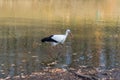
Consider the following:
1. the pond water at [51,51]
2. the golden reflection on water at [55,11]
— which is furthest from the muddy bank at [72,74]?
the golden reflection on water at [55,11]

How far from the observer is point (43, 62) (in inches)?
625

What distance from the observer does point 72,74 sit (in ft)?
43.3

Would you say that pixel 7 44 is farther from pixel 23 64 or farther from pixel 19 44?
pixel 23 64

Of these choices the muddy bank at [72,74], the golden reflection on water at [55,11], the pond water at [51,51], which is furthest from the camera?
the golden reflection on water at [55,11]

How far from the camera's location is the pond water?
15.4 meters

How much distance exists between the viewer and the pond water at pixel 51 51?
15398 mm

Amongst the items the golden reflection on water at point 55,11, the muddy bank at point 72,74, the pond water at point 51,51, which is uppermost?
the golden reflection on water at point 55,11

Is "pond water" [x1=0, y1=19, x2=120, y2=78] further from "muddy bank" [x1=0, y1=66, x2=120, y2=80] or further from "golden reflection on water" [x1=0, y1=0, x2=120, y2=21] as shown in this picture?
"golden reflection on water" [x1=0, y1=0, x2=120, y2=21]

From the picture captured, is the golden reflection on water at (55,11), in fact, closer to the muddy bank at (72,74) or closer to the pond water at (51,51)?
the pond water at (51,51)

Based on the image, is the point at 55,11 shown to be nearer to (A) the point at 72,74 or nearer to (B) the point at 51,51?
(B) the point at 51,51

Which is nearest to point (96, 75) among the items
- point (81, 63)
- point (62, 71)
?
point (62, 71)

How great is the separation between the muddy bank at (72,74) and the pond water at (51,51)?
24.4 inches

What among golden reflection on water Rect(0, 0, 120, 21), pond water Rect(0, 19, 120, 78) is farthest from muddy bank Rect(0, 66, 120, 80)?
golden reflection on water Rect(0, 0, 120, 21)

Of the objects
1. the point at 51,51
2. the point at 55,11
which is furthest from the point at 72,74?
the point at 55,11
